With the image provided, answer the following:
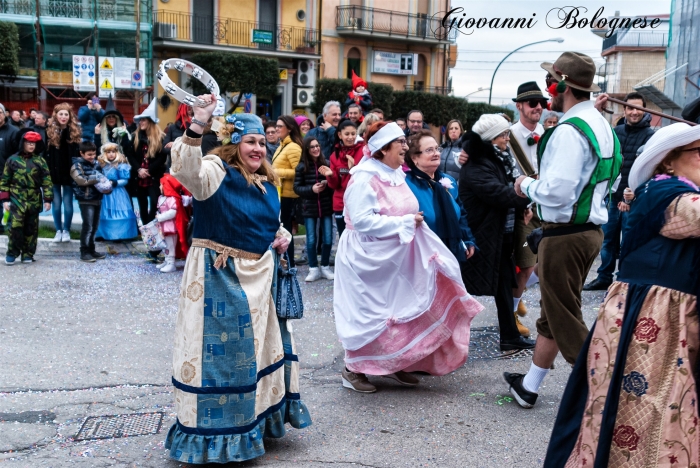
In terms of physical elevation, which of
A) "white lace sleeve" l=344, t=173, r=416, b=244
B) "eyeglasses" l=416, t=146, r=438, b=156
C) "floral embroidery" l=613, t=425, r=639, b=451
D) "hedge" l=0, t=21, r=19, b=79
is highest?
"hedge" l=0, t=21, r=19, b=79

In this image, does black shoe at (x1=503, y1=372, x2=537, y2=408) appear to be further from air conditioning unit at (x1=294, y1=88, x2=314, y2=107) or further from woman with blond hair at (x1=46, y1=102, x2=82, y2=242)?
air conditioning unit at (x1=294, y1=88, x2=314, y2=107)

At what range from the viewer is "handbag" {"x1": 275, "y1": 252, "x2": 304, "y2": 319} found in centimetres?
412

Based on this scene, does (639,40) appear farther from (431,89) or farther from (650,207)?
(650,207)

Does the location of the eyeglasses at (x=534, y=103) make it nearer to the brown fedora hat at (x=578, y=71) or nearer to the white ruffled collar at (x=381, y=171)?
the white ruffled collar at (x=381, y=171)

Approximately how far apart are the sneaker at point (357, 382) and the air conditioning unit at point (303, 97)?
31.4 meters

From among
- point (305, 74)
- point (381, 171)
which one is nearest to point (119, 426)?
point (381, 171)

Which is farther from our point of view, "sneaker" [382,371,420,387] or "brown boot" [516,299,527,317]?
"brown boot" [516,299,527,317]

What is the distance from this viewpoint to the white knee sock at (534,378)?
4.73 m

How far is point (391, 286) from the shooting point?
5.13 meters

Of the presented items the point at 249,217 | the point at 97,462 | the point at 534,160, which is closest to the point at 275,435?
the point at 97,462

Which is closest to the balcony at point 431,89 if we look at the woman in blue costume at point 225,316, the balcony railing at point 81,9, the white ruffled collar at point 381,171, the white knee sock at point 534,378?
the balcony railing at point 81,9

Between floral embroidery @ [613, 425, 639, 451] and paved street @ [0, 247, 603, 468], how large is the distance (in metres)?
1.02

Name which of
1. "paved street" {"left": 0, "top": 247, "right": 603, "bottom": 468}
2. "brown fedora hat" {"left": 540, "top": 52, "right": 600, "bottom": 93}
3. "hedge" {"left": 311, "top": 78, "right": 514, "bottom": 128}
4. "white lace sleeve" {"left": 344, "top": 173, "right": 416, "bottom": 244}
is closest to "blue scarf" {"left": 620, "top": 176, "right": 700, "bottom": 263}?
"brown fedora hat" {"left": 540, "top": 52, "right": 600, "bottom": 93}

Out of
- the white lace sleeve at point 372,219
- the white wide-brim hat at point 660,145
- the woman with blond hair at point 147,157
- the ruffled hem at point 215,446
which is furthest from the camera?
the woman with blond hair at point 147,157
